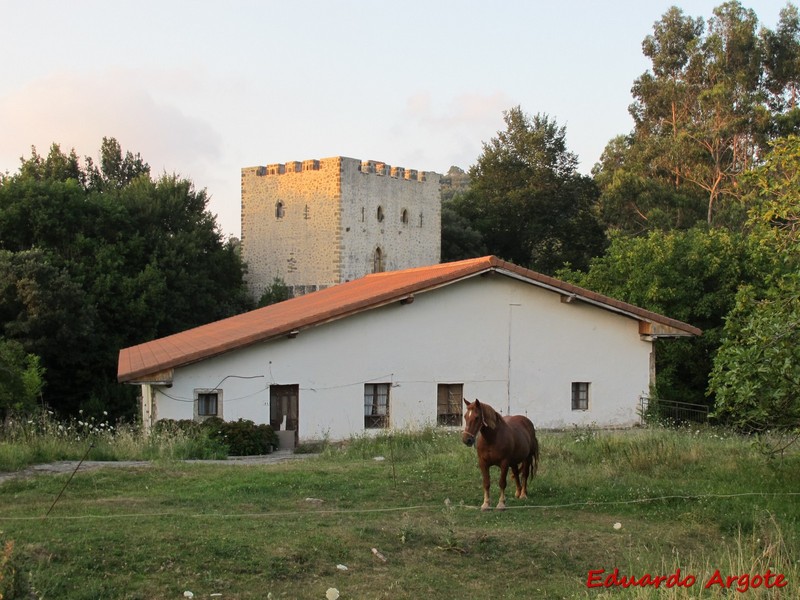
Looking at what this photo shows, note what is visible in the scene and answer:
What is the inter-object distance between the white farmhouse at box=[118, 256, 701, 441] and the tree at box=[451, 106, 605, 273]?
4033 centimetres

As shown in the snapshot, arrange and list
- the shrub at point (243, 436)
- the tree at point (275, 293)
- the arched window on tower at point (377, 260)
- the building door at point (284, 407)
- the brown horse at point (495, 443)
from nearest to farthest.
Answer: the brown horse at point (495, 443), the shrub at point (243, 436), the building door at point (284, 407), the tree at point (275, 293), the arched window on tower at point (377, 260)

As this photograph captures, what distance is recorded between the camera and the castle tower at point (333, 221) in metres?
63.4

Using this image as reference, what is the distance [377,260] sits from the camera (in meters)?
65.9

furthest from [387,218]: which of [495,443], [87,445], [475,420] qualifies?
[475,420]

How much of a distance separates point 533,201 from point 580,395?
144 ft

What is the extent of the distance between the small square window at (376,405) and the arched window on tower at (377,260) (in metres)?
40.2

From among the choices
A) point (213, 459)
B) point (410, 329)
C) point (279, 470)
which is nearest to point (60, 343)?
point (410, 329)

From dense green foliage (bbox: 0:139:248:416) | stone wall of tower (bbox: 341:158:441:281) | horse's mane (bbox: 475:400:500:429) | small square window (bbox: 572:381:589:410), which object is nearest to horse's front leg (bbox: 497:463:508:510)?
horse's mane (bbox: 475:400:500:429)

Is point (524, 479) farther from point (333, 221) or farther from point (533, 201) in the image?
point (533, 201)

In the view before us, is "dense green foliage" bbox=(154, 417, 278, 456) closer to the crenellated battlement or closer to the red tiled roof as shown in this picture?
the red tiled roof

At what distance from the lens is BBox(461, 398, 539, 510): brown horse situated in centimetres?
1222

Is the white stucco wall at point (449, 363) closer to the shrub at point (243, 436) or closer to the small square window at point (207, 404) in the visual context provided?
the small square window at point (207, 404)

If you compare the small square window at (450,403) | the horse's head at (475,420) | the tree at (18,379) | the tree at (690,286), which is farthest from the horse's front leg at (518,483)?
the tree at (690,286)

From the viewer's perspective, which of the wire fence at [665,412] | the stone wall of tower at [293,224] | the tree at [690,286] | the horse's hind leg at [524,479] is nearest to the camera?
the horse's hind leg at [524,479]
